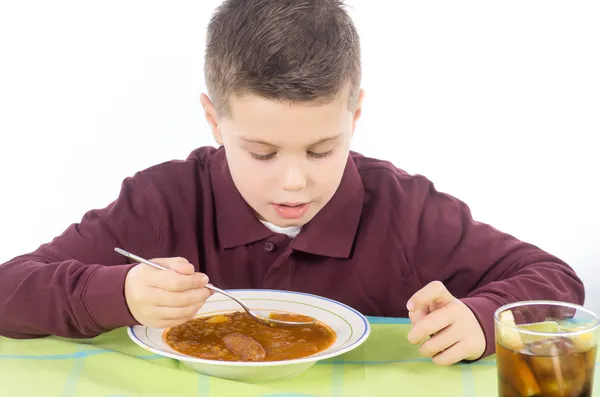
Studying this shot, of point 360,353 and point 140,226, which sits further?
point 140,226

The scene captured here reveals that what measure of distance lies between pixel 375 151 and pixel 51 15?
46.1 inches

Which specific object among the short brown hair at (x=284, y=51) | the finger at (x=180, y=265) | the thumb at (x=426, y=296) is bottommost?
the thumb at (x=426, y=296)

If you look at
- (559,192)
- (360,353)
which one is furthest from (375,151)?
(360,353)

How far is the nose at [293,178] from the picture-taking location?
1.48m

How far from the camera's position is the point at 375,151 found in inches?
119

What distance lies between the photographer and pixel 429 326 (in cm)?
136

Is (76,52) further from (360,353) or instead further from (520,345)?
(520,345)

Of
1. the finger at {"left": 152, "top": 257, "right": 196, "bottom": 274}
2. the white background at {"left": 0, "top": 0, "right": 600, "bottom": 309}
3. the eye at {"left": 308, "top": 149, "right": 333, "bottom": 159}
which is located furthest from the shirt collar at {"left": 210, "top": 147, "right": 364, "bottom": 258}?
the white background at {"left": 0, "top": 0, "right": 600, "bottom": 309}

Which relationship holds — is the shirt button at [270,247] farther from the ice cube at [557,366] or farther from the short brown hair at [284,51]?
→ the ice cube at [557,366]

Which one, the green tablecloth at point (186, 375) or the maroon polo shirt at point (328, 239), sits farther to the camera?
the maroon polo shirt at point (328, 239)

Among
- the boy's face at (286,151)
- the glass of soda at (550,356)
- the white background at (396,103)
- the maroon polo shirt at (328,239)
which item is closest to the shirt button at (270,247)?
the maroon polo shirt at (328,239)

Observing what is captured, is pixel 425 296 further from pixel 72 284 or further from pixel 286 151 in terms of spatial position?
pixel 72 284

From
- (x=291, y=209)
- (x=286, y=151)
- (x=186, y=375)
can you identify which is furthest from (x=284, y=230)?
(x=186, y=375)

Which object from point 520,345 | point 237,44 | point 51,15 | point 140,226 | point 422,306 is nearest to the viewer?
point 520,345
